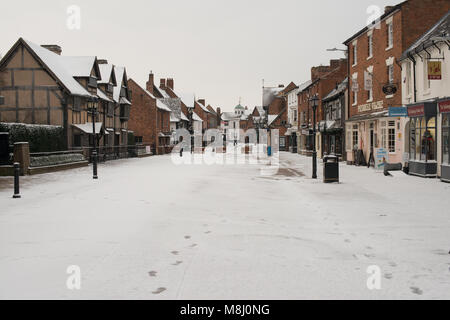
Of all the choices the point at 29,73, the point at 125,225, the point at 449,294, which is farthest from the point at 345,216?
the point at 29,73

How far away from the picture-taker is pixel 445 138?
20.1m

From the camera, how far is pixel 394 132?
27562 mm

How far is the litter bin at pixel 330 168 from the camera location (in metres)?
19.5

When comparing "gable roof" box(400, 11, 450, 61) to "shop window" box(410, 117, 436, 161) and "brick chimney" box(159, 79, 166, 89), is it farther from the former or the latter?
"brick chimney" box(159, 79, 166, 89)

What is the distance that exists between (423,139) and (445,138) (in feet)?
6.82

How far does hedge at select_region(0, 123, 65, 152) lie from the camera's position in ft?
86.5

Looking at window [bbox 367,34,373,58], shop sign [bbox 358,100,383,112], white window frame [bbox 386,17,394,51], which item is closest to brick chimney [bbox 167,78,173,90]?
shop sign [bbox 358,100,383,112]

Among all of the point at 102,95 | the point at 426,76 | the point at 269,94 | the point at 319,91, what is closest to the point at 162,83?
the point at 269,94

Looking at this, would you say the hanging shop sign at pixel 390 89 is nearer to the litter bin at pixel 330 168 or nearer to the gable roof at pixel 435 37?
the gable roof at pixel 435 37

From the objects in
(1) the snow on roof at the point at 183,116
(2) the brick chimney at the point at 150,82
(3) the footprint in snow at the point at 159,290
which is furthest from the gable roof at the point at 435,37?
(1) the snow on roof at the point at 183,116

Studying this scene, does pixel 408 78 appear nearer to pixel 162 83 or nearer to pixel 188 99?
pixel 162 83

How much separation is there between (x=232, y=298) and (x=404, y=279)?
90.5 inches

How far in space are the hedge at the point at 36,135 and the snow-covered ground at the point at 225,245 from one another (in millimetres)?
12078
